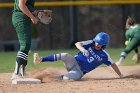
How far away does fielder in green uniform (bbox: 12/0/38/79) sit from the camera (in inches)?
362

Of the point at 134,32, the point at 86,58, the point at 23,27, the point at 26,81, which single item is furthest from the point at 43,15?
the point at 134,32

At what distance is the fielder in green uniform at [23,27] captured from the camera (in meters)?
9.20

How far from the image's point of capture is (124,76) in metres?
10.3

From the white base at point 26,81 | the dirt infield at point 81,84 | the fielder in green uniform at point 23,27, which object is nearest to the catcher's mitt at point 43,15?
the fielder in green uniform at point 23,27

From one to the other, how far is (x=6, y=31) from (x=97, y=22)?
313 inches

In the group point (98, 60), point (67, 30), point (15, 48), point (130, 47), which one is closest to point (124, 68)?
point (130, 47)

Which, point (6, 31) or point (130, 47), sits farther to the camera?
point (6, 31)

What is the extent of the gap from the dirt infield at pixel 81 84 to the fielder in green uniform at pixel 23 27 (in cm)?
36

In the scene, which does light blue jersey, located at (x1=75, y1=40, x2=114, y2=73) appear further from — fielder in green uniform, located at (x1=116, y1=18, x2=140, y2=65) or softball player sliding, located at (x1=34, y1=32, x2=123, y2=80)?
fielder in green uniform, located at (x1=116, y1=18, x2=140, y2=65)

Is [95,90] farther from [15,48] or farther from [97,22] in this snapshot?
[97,22]

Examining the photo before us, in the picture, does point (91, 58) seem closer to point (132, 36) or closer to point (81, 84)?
point (81, 84)

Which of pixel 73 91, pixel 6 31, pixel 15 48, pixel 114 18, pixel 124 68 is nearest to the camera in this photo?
pixel 73 91

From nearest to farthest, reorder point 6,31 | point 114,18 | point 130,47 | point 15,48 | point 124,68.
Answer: point 124,68 < point 130,47 < point 15,48 < point 6,31 < point 114,18

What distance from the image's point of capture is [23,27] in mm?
9336
